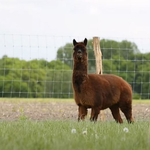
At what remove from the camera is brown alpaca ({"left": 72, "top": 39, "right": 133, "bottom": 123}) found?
37.7 feet

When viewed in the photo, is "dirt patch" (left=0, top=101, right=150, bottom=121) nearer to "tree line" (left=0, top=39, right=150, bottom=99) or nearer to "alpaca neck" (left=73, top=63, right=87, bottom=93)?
"alpaca neck" (left=73, top=63, right=87, bottom=93)

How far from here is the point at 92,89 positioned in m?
11.6

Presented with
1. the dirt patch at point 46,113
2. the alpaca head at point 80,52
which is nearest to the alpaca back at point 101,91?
the alpaca head at point 80,52

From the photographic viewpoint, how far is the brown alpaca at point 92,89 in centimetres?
1148

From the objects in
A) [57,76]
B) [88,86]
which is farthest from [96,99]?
[57,76]

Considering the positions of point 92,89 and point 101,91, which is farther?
point 101,91

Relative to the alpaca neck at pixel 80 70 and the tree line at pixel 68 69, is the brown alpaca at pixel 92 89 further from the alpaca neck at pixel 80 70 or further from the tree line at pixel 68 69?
the tree line at pixel 68 69

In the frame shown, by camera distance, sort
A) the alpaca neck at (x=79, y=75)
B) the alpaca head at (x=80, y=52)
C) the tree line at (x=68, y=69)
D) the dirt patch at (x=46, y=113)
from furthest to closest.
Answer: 1. the tree line at (x=68, y=69)
2. the dirt patch at (x=46, y=113)
3. the alpaca neck at (x=79, y=75)
4. the alpaca head at (x=80, y=52)

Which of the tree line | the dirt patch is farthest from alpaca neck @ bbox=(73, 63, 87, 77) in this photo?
the tree line

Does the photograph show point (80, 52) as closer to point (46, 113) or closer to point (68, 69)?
point (46, 113)

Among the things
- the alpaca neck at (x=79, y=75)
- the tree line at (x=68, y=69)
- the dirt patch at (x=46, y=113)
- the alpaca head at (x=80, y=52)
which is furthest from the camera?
the tree line at (x=68, y=69)

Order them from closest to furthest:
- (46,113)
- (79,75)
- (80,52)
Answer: (80,52)
(79,75)
(46,113)

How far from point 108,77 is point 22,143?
22.2 feet

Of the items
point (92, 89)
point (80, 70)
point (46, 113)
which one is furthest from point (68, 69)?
point (92, 89)
